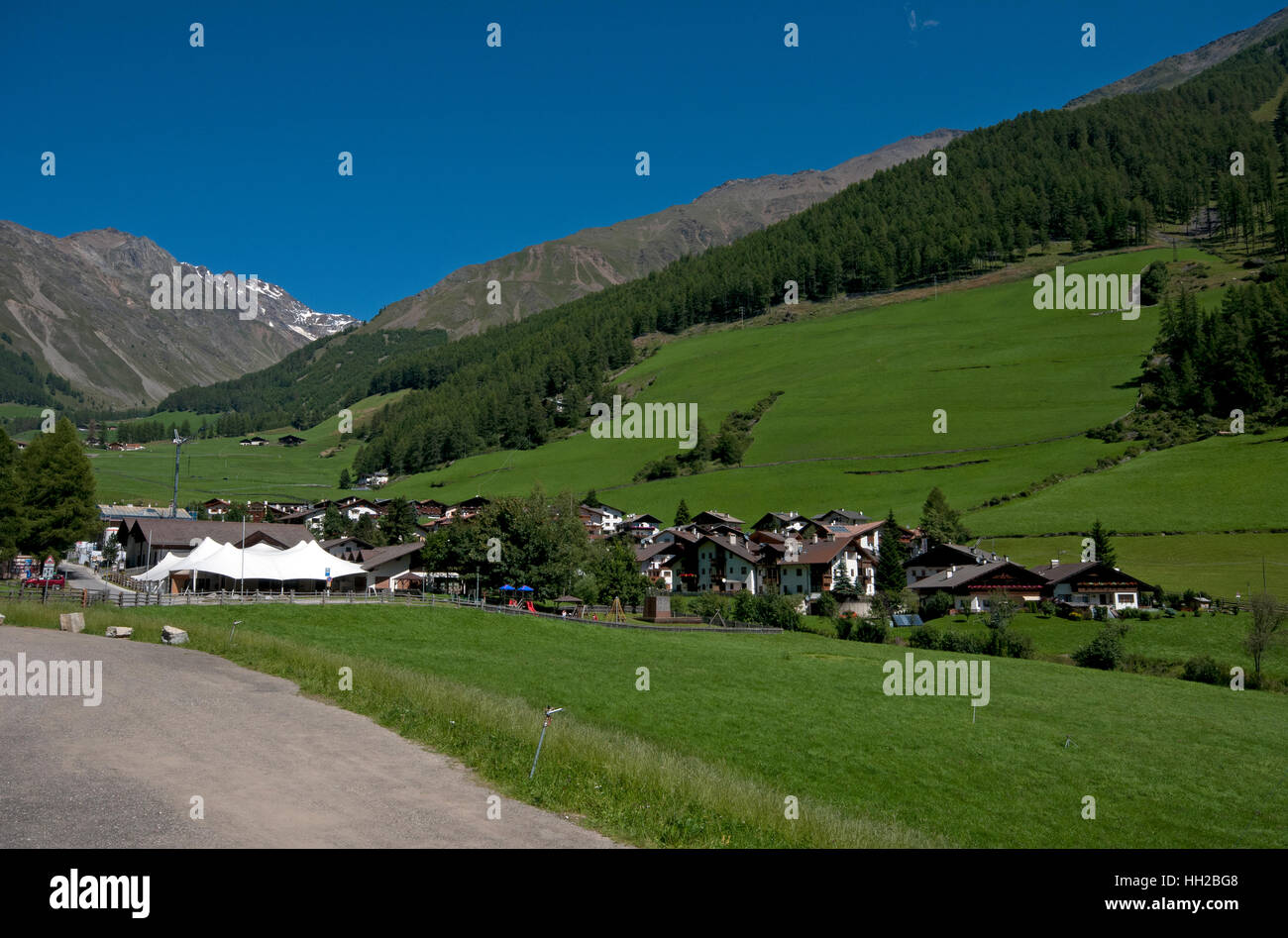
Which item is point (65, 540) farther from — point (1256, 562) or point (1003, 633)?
point (1256, 562)

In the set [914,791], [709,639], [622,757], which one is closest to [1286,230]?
[709,639]

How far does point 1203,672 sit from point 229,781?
5009cm

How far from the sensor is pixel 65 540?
59.5 meters

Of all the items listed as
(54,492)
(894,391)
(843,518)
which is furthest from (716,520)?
(54,492)

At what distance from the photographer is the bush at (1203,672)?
44.9m

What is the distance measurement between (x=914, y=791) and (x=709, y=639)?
29.4m

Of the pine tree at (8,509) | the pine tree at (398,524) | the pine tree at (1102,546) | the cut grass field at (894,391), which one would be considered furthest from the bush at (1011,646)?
the pine tree at (398,524)

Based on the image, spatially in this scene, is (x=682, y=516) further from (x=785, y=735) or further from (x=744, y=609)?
(x=785, y=735)

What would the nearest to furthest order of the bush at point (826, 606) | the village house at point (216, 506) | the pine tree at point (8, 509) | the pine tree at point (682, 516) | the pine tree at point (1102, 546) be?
the pine tree at point (8, 509) < the pine tree at point (1102, 546) < the bush at point (826, 606) < the pine tree at point (682, 516) < the village house at point (216, 506)

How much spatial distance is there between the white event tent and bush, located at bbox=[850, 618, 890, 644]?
37859 mm

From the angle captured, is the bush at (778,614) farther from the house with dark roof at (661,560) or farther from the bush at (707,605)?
the house with dark roof at (661,560)

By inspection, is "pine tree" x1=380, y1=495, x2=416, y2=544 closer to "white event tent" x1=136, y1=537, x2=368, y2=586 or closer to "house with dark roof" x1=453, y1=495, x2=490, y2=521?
"house with dark roof" x1=453, y1=495, x2=490, y2=521

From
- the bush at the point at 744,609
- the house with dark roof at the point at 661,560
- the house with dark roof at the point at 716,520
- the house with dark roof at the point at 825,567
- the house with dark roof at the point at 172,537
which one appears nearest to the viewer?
the bush at the point at 744,609

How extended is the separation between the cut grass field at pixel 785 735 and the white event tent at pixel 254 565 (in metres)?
12.5
